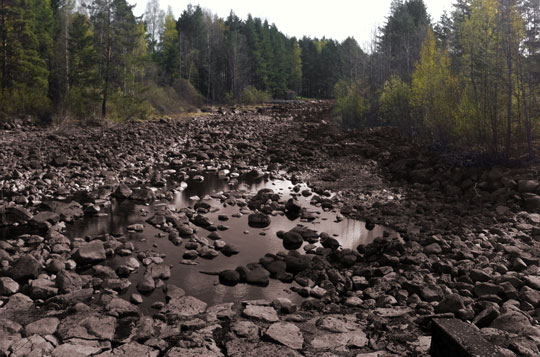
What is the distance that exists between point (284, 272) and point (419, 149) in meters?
15.8

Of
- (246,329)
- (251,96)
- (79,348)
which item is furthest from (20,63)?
(251,96)

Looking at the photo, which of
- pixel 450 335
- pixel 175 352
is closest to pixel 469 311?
pixel 450 335

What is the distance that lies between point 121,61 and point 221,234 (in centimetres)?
2575

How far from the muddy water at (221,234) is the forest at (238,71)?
8508 mm

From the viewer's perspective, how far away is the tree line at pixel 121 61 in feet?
96.6

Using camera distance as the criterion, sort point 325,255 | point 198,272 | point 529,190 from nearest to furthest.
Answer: point 198,272 < point 325,255 < point 529,190

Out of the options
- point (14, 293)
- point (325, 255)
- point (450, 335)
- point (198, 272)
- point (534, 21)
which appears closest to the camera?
point (450, 335)

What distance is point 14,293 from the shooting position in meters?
6.83

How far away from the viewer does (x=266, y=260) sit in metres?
8.68

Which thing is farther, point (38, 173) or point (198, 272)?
point (38, 173)

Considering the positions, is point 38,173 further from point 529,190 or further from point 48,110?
point 529,190

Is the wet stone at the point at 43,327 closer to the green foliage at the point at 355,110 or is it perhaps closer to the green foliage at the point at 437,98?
the green foliage at the point at 437,98

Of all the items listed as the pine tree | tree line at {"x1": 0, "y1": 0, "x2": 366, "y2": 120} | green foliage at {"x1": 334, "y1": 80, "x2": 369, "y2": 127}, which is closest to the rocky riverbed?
the pine tree

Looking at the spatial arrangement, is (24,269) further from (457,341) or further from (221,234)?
(457,341)
